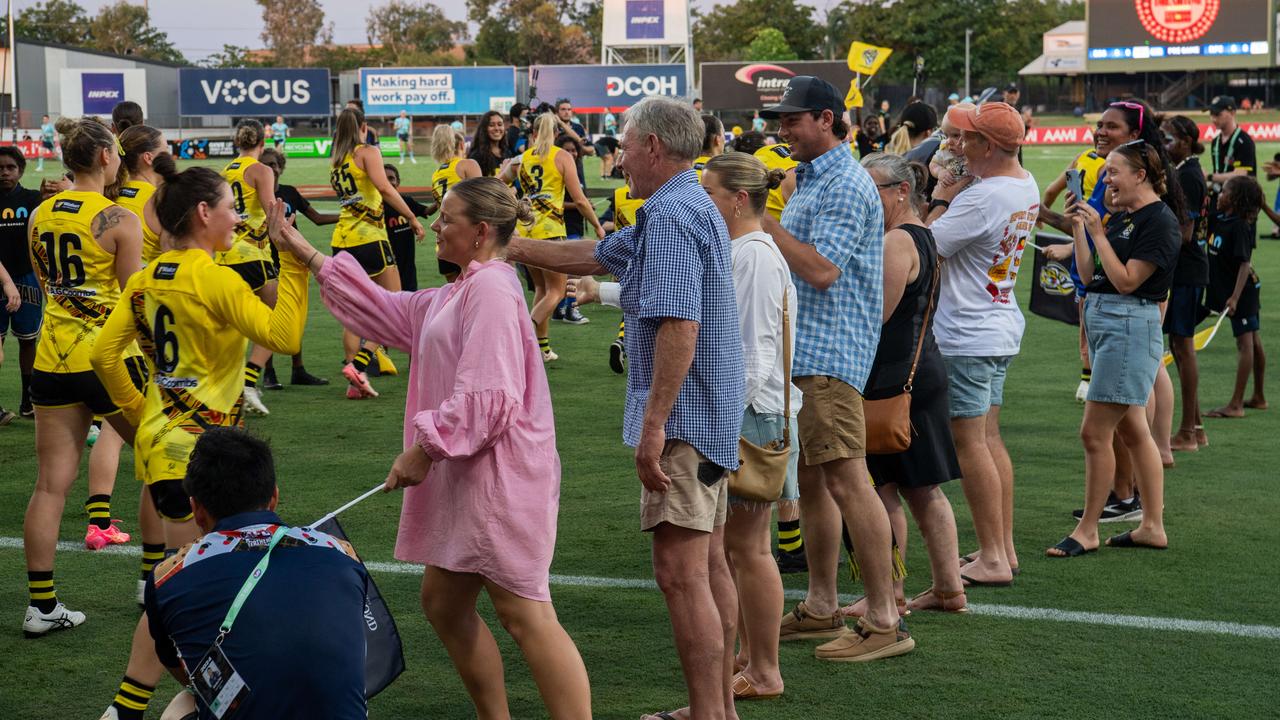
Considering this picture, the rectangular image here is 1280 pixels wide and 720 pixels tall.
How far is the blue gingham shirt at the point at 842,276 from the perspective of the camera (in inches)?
196

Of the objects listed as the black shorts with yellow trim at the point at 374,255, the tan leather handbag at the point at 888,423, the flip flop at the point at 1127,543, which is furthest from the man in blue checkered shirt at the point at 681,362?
the black shorts with yellow trim at the point at 374,255

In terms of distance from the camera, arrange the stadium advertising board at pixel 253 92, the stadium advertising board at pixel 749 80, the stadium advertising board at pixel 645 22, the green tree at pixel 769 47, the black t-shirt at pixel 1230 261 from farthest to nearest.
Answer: the green tree at pixel 769 47 < the stadium advertising board at pixel 645 22 < the stadium advertising board at pixel 749 80 < the stadium advertising board at pixel 253 92 < the black t-shirt at pixel 1230 261

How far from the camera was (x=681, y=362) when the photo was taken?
13.2 ft

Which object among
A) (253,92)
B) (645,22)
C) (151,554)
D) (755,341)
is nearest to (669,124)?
(755,341)

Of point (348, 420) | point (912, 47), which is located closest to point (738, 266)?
point (348, 420)

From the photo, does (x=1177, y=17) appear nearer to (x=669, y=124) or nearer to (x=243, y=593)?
(x=669, y=124)

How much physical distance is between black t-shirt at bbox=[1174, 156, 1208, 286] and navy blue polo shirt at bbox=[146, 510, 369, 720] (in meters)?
6.96

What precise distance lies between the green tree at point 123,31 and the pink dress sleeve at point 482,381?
114459mm

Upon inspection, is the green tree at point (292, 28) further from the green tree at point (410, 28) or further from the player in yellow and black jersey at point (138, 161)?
the player in yellow and black jersey at point (138, 161)

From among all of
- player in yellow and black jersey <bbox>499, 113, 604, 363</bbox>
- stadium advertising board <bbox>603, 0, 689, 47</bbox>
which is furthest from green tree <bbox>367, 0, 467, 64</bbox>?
player in yellow and black jersey <bbox>499, 113, 604, 363</bbox>

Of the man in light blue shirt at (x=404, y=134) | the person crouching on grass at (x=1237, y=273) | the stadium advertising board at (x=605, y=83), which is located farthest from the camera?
the stadium advertising board at (x=605, y=83)

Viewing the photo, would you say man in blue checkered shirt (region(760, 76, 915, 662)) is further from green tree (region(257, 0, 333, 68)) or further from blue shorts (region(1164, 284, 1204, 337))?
green tree (region(257, 0, 333, 68))

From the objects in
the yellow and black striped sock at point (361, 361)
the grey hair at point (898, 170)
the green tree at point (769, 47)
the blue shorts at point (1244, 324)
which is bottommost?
the yellow and black striped sock at point (361, 361)

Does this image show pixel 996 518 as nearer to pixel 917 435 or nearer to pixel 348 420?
pixel 917 435
